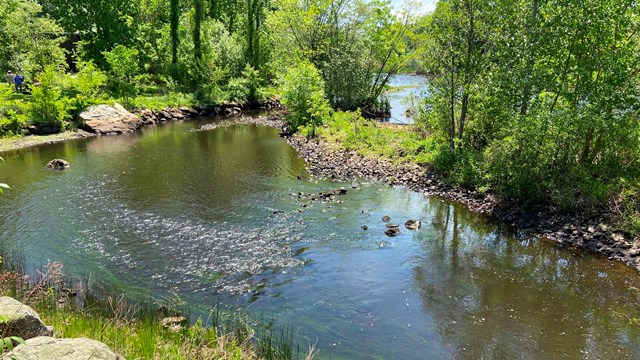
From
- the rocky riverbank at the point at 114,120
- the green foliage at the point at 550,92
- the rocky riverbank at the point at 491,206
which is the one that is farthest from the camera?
the rocky riverbank at the point at 114,120

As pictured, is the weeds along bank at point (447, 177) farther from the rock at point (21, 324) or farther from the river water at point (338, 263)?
the rock at point (21, 324)

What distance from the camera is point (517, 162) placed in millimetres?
14734

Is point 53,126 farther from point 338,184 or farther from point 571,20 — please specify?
point 571,20

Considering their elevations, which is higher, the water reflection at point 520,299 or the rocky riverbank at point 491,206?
the rocky riverbank at point 491,206

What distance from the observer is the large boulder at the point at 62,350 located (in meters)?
4.62

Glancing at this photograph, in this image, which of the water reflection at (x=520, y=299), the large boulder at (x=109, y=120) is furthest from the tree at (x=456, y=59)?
the large boulder at (x=109, y=120)

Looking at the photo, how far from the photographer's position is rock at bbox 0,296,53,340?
552 centimetres

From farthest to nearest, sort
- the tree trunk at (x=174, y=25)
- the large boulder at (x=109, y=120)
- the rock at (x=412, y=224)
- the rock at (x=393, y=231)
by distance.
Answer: the tree trunk at (x=174, y=25) < the large boulder at (x=109, y=120) < the rock at (x=412, y=224) < the rock at (x=393, y=231)

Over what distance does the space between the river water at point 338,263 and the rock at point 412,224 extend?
27 centimetres

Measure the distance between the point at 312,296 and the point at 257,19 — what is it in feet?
149

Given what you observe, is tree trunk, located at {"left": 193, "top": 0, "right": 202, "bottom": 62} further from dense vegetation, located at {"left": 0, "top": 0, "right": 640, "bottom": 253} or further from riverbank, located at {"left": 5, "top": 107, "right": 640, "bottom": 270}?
riverbank, located at {"left": 5, "top": 107, "right": 640, "bottom": 270}

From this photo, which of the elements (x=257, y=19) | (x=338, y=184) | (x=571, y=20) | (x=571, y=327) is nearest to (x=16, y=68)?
(x=257, y=19)

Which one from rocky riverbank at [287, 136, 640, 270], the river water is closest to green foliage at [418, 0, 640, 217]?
rocky riverbank at [287, 136, 640, 270]

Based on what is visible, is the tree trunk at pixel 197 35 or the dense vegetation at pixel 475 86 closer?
the dense vegetation at pixel 475 86
